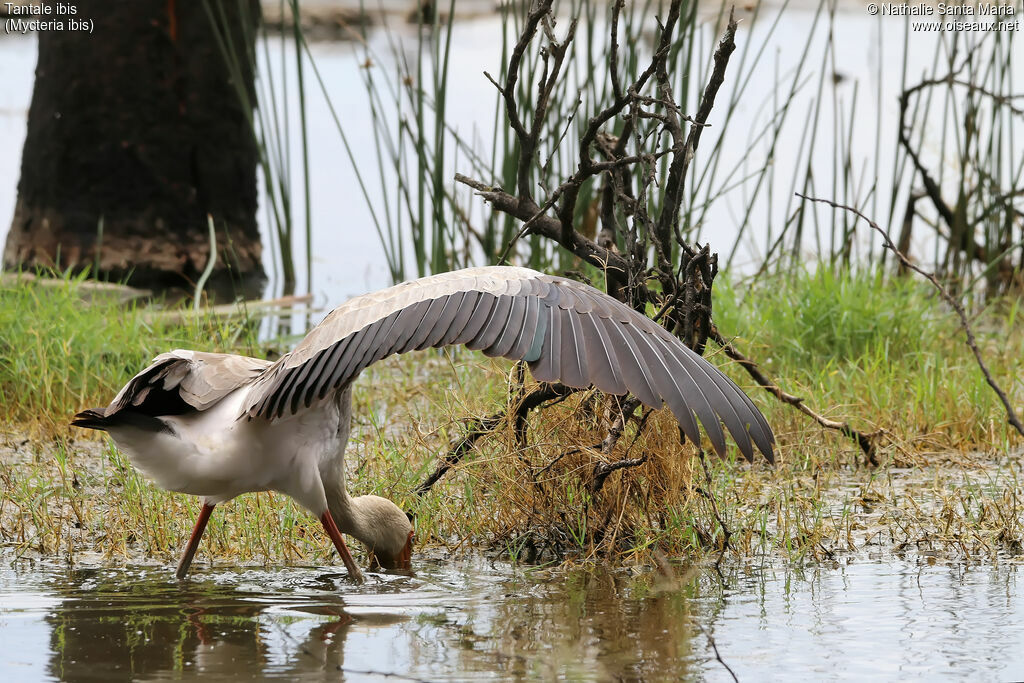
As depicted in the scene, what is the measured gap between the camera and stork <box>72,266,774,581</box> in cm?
334

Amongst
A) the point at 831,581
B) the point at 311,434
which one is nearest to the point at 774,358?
the point at 831,581

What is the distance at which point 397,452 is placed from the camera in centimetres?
477

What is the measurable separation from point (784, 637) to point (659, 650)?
1.09 ft

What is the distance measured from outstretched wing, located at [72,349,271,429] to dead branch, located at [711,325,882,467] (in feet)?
5.16

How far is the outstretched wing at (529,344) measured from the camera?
10.8 ft

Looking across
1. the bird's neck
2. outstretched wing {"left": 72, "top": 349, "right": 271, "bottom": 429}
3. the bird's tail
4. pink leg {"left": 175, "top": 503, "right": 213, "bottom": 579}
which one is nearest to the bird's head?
the bird's neck

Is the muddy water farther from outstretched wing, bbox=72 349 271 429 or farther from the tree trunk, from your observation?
the tree trunk

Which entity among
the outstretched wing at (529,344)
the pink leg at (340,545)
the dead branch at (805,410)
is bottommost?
the pink leg at (340,545)

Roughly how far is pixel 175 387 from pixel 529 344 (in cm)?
115

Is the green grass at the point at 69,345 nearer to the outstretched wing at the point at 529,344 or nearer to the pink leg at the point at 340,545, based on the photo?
the pink leg at the point at 340,545

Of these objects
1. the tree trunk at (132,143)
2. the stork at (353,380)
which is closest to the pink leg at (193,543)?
the stork at (353,380)

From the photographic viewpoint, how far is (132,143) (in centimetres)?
884

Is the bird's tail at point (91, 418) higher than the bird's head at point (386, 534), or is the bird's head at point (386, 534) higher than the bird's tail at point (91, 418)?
the bird's tail at point (91, 418)

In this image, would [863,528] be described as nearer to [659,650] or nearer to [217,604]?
[659,650]
